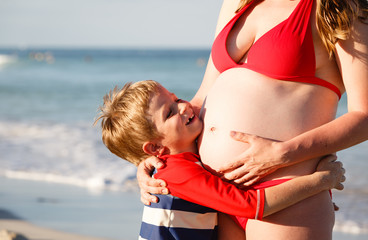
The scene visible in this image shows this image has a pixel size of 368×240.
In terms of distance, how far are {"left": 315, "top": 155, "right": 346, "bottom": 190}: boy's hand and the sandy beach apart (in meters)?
2.92

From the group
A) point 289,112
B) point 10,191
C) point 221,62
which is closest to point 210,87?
point 221,62

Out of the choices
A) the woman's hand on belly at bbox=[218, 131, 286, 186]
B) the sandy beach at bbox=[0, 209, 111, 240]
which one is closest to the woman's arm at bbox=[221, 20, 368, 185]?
the woman's hand on belly at bbox=[218, 131, 286, 186]

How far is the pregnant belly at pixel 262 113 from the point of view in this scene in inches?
79.7

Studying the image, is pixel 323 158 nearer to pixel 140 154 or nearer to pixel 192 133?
pixel 192 133

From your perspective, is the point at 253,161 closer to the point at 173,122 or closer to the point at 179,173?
the point at 179,173

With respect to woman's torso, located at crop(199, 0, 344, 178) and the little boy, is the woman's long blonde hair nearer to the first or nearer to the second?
woman's torso, located at crop(199, 0, 344, 178)

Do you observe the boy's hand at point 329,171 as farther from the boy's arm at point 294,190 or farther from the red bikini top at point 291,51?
the red bikini top at point 291,51

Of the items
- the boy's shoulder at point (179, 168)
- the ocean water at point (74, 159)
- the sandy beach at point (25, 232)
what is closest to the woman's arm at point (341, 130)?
the boy's shoulder at point (179, 168)

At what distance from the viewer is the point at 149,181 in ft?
7.11

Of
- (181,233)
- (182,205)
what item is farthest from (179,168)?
(181,233)

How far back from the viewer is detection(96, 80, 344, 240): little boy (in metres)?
1.93

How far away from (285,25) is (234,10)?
39 cm

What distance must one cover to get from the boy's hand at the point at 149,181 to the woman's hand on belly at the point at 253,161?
27 centimetres

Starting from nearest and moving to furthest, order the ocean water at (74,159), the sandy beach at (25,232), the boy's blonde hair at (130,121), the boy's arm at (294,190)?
1. the boy's arm at (294,190)
2. the boy's blonde hair at (130,121)
3. the sandy beach at (25,232)
4. the ocean water at (74,159)
